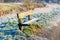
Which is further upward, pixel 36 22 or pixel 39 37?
pixel 36 22

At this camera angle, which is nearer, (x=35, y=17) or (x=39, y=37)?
(x=39, y=37)

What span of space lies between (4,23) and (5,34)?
5.9 inches

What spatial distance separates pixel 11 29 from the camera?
2301 mm

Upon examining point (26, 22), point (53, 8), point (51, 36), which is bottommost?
point (51, 36)

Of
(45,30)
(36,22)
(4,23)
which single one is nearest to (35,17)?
(36,22)

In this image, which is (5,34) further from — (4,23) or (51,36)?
(51,36)

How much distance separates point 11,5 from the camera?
7.94 ft

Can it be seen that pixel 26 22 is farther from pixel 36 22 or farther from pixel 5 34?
pixel 5 34

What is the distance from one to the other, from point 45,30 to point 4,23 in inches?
21.1

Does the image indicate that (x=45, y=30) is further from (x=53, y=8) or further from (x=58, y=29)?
(x=53, y=8)

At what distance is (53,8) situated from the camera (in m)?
2.44

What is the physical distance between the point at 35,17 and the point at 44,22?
0.48ft

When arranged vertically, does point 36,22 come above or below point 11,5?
below

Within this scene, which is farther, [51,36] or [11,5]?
[11,5]
